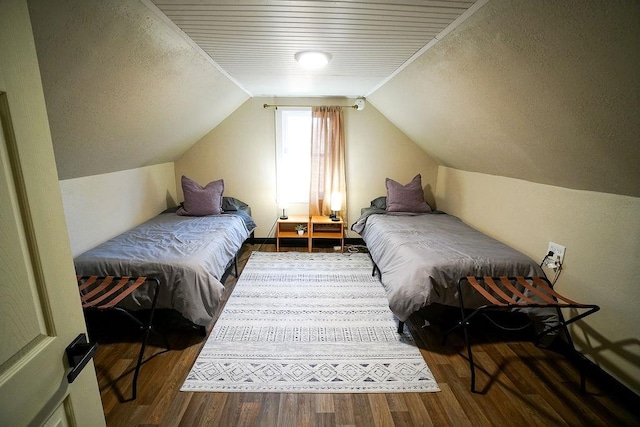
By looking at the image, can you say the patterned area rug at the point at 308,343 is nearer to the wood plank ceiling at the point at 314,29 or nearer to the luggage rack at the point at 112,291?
the luggage rack at the point at 112,291

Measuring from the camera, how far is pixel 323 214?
4039 mm

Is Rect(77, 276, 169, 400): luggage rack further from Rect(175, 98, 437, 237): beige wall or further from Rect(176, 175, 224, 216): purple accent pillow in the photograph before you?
Rect(175, 98, 437, 237): beige wall

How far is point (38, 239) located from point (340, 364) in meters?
1.69

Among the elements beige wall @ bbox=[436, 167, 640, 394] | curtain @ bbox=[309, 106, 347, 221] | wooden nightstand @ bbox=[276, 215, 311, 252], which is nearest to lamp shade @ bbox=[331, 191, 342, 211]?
curtain @ bbox=[309, 106, 347, 221]

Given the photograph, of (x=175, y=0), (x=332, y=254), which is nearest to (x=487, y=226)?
(x=332, y=254)

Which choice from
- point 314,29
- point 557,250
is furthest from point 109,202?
point 557,250

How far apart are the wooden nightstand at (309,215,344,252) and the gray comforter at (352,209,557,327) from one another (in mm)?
1054

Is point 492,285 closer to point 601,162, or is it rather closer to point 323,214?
point 601,162

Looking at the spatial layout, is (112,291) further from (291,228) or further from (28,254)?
(291,228)

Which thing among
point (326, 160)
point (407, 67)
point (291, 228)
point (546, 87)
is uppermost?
point (407, 67)

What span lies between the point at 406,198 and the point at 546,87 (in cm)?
221

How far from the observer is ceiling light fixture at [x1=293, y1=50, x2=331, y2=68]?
6.65ft

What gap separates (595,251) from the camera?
1.78 m

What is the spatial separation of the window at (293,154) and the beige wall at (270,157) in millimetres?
101
